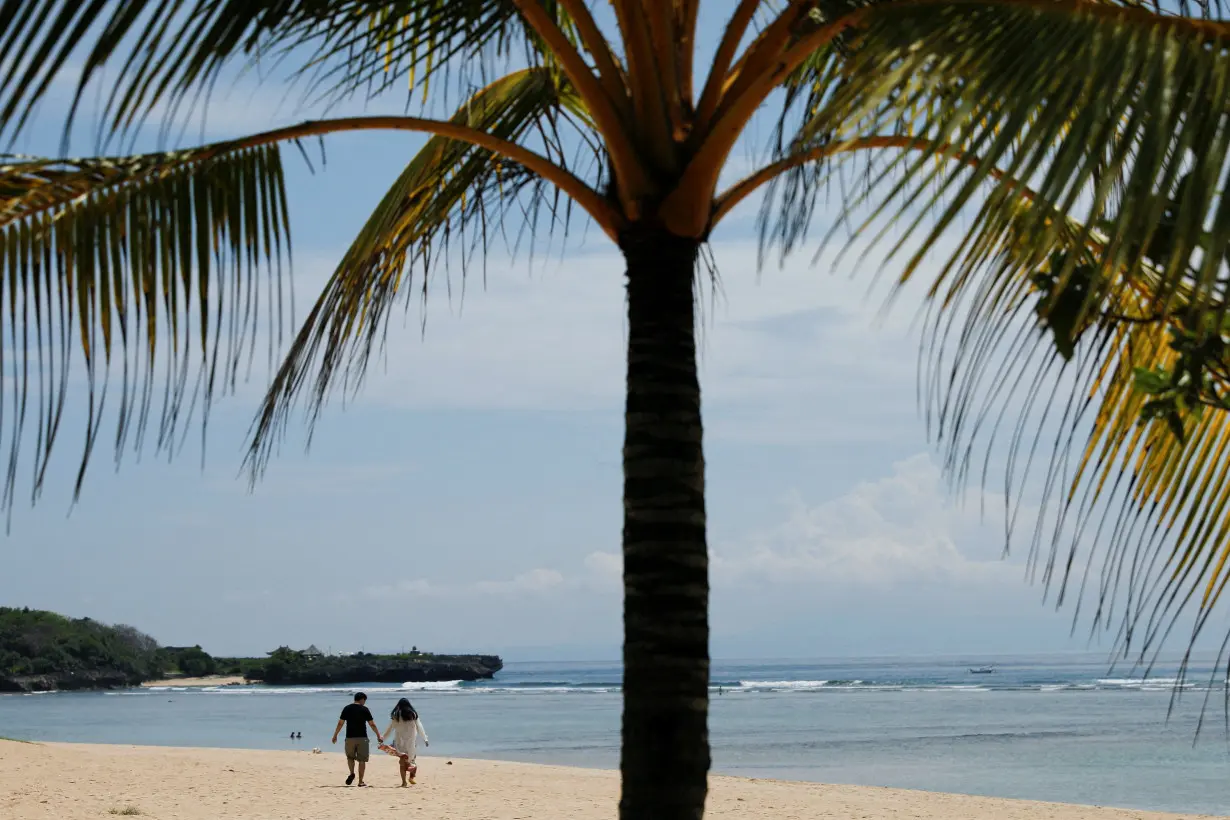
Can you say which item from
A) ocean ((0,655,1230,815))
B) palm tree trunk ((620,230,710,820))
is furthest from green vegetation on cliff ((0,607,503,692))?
palm tree trunk ((620,230,710,820))

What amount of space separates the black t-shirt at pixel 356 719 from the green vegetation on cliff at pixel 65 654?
66094 millimetres

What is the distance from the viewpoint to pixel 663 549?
3732 mm

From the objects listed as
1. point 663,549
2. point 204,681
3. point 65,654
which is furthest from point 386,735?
point 204,681

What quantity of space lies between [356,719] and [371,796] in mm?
918

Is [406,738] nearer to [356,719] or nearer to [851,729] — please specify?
[356,719]

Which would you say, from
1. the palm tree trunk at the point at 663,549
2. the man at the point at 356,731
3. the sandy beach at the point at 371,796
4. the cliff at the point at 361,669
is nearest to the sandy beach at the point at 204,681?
the cliff at the point at 361,669

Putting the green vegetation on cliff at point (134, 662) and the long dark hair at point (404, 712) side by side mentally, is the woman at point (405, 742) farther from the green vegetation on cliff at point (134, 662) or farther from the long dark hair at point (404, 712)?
the green vegetation on cliff at point (134, 662)

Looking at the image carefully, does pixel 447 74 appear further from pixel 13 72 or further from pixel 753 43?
pixel 13 72

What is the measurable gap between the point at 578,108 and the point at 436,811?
9838 mm

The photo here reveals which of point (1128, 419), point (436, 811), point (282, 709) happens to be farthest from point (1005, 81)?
point (282, 709)

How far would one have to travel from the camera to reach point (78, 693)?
7344 centimetres

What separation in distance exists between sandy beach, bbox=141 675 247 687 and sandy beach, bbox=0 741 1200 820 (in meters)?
61.7

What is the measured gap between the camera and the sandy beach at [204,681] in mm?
80000

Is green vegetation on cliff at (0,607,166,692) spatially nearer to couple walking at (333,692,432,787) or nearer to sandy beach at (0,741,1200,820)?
sandy beach at (0,741,1200,820)
